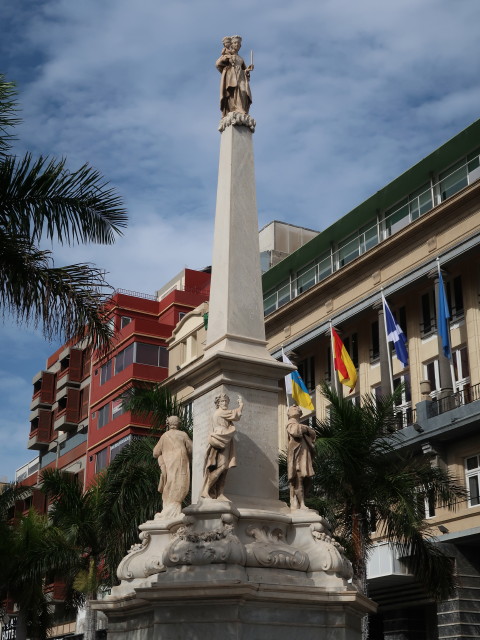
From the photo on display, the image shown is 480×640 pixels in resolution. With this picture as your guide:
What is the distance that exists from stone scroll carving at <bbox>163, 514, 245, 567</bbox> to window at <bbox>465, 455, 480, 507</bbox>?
2085cm

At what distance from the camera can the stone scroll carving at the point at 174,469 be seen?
1535 centimetres

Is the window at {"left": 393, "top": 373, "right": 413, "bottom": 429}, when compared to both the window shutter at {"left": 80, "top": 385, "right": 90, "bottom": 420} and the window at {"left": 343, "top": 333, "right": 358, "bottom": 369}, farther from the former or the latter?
the window shutter at {"left": 80, "top": 385, "right": 90, "bottom": 420}

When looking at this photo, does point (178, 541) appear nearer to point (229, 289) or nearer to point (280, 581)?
point (280, 581)

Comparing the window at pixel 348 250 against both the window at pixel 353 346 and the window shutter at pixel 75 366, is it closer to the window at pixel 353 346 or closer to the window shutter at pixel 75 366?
the window at pixel 353 346

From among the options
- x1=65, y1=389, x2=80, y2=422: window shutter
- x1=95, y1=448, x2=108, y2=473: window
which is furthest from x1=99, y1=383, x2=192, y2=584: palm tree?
x1=65, y1=389, x2=80, y2=422: window shutter

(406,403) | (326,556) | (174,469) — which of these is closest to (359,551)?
(174,469)

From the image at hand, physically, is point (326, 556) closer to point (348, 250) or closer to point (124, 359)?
point (348, 250)

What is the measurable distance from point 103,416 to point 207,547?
156 ft

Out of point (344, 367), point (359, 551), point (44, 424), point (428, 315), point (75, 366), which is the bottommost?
point (359, 551)

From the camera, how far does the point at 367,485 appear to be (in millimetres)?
21719

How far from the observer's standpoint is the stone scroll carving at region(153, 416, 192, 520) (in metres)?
15.4

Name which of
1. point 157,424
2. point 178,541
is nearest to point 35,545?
point 157,424

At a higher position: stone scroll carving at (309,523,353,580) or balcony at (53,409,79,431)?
balcony at (53,409,79,431)

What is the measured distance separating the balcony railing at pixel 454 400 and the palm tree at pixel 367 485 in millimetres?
11910
